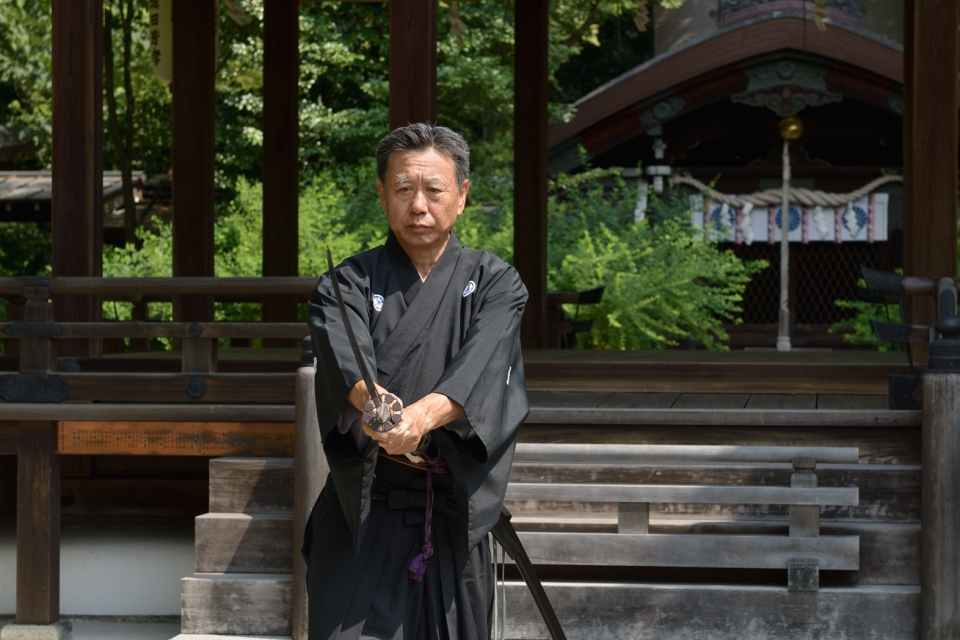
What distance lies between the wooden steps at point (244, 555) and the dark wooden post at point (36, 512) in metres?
0.98

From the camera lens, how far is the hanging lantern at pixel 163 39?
30.5ft

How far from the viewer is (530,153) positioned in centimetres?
963

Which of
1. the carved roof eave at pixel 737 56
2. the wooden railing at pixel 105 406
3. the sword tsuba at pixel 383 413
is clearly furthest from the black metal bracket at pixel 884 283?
the carved roof eave at pixel 737 56

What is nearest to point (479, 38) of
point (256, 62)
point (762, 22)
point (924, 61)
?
point (256, 62)

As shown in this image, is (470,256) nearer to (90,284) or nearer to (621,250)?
(90,284)

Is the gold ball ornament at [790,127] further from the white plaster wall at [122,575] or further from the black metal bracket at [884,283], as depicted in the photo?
the white plaster wall at [122,575]

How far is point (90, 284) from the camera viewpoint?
6.17 metres

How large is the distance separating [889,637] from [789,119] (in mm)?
9671

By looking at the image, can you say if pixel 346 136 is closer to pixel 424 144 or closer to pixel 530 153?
pixel 530 153

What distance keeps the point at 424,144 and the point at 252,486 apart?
3.27 meters

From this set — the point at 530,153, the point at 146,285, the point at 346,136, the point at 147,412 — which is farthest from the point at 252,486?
the point at 346,136

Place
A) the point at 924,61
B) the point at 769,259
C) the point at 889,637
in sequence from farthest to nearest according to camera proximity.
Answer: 1. the point at 769,259
2. the point at 924,61
3. the point at 889,637

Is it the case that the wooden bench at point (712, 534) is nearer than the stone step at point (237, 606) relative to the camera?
Yes

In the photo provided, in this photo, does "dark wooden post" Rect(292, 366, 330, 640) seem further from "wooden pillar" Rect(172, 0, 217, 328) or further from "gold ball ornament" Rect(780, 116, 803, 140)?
"gold ball ornament" Rect(780, 116, 803, 140)
